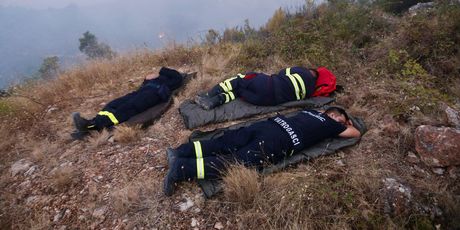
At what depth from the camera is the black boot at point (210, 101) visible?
4.13 metres

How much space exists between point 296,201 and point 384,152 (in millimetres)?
1333

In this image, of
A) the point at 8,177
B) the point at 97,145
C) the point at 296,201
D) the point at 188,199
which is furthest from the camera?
the point at 97,145

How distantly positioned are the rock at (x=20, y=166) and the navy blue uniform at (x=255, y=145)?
205 centimetres

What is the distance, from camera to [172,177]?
2.73 m

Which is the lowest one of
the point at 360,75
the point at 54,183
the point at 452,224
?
the point at 452,224

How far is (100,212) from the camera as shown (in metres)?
2.66

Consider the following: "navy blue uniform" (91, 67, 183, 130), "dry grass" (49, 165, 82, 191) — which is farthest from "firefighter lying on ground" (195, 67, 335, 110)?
"dry grass" (49, 165, 82, 191)

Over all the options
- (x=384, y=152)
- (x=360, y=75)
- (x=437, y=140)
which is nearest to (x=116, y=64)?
(x=360, y=75)

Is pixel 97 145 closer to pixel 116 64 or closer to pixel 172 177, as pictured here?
pixel 172 177

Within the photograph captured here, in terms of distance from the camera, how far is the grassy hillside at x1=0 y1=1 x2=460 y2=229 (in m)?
2.46

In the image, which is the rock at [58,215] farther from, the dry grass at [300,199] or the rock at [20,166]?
the dry grass at [300,199]

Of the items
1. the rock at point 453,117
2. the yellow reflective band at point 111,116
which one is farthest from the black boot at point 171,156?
the rock at point 453,117

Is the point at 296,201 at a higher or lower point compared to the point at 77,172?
lower

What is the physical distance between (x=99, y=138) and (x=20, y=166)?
0.99 m
